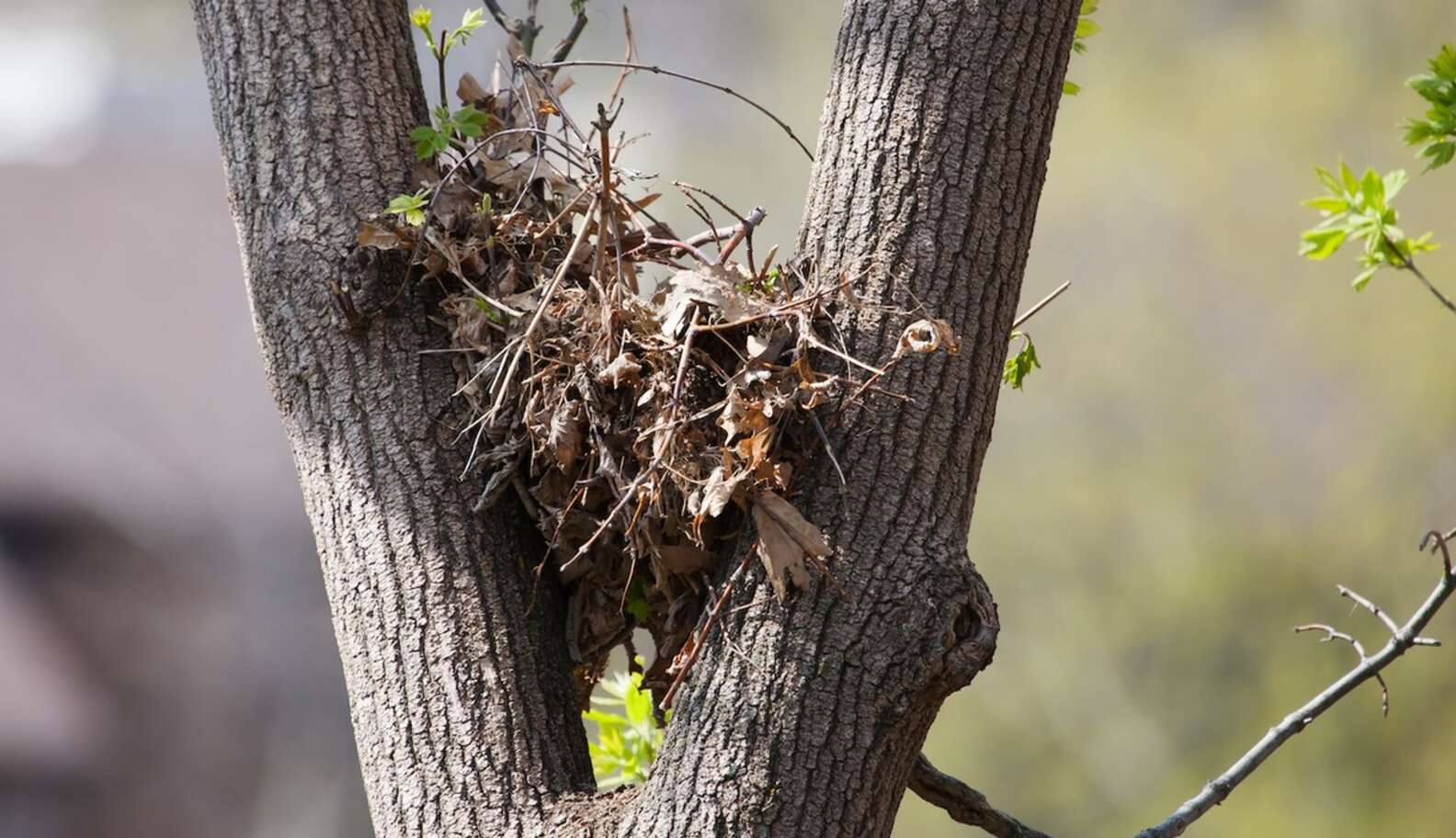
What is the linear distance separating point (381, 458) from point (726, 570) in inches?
13.0

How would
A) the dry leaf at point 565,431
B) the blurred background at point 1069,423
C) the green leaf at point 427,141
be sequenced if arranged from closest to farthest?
the dry leaf at point 565,431 → the green leaf at point 427,141 → the blurred background at point 1069,423

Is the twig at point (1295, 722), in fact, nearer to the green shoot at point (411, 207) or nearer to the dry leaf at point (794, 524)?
the dry leaf at point (794, 524)

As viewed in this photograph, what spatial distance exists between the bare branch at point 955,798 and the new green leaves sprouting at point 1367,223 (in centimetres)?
85

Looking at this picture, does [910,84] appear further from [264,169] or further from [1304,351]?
[1304,351]

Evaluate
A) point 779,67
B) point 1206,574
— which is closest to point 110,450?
point 779,67

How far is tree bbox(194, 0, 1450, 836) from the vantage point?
932 millimetres

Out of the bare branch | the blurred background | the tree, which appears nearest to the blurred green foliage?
the blurred background

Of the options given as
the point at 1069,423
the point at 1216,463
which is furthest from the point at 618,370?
the point at 1216,463

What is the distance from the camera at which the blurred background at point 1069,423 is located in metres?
3.97

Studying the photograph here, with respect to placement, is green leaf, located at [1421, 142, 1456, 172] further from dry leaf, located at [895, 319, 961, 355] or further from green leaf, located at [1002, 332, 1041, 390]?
dry leaf, located at [895, 319, 961, 355]

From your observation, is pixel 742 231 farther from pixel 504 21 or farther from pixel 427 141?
pixel 504 21

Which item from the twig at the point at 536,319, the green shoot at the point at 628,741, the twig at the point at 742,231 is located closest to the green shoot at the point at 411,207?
the twig at the point at 536,319

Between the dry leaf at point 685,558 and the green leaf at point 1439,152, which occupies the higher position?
the green leaf at point 1439,152

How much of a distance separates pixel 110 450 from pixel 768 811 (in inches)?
148
